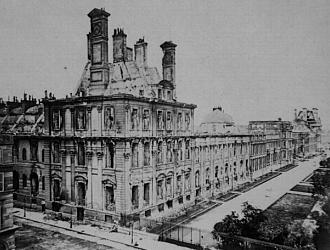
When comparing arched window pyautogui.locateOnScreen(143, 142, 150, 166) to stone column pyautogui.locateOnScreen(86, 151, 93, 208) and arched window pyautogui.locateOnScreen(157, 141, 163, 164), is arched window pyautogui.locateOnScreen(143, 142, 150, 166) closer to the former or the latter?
arched window pyautogui.locateOnScreen(157, 141, 163, 164)

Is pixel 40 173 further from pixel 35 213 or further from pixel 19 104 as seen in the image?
pixel 19 104

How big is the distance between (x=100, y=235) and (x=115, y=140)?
822 cm

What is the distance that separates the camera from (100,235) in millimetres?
25844

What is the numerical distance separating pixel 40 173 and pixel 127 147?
14.2 m

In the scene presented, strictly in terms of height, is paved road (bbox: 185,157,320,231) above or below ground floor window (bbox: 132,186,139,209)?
below

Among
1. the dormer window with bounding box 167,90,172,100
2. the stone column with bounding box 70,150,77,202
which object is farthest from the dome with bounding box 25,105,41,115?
the dormer window with bounding box 167,90,172,100

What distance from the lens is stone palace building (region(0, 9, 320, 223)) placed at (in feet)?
94.8

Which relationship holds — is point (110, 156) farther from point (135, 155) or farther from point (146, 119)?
point (146, 119)

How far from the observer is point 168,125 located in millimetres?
34656

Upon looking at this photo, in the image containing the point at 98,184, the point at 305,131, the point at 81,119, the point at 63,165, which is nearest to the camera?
the point at 98,184

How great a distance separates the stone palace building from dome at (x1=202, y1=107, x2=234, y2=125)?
30.3m

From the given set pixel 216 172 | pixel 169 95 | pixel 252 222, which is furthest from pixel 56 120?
pixel 216 172

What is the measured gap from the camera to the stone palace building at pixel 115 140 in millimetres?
28906

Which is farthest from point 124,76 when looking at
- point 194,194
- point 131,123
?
point 194,194
